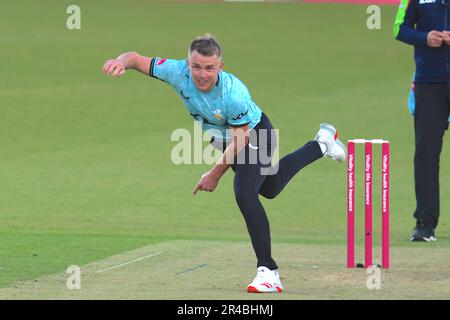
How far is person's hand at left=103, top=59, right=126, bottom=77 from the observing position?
7.92m

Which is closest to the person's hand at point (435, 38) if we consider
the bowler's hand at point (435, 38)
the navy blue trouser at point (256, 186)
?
the bowler's hand at point (435, 38)

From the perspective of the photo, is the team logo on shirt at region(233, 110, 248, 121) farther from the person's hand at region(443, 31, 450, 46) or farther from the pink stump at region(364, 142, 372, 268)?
the person's hand at region(443, 31, 450, 46)

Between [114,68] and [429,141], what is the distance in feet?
12.2

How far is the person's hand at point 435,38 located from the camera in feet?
34.4

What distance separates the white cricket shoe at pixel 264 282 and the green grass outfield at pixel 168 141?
0.49 feet

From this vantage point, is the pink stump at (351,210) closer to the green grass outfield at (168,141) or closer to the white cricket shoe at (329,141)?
the green grass outfield at (168,141)

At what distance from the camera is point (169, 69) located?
8.30 meters

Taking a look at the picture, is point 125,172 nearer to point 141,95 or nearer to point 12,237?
point 12,237

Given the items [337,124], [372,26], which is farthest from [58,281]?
[372,26]

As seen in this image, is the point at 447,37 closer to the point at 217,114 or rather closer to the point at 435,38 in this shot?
the point at 435,38

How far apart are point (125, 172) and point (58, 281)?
5.97m

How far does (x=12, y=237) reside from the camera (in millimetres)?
10383

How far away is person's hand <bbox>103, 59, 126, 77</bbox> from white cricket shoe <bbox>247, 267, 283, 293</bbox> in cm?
154
